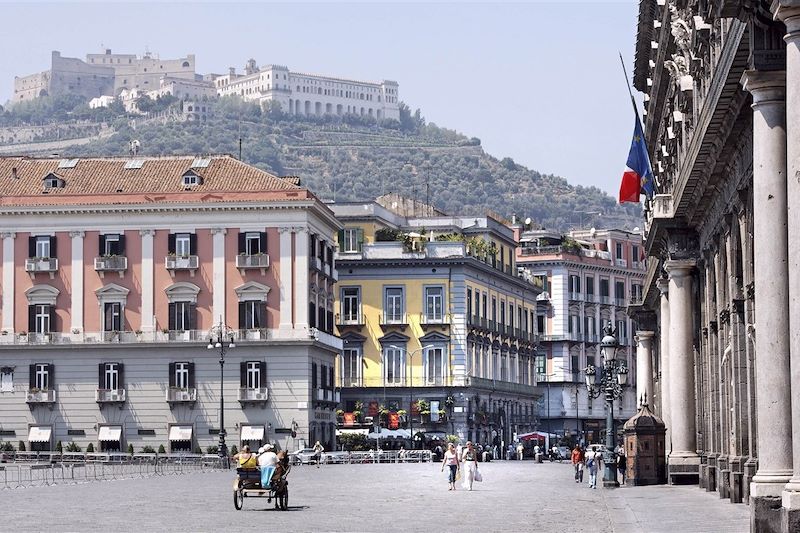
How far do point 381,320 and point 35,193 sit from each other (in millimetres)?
27496

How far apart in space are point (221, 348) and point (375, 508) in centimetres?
4541

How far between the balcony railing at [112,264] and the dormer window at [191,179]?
5.43 metres

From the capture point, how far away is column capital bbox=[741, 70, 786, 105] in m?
26.3

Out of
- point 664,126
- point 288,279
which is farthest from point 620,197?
point 288,279

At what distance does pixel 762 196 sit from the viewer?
2723cm

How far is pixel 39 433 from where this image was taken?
94.6 meters

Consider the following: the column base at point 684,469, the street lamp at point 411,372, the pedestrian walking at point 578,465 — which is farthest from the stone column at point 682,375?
the street lamp at point 411,372

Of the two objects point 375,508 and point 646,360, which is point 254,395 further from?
point 375,508

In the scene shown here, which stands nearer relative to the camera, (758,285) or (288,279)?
(758,285)

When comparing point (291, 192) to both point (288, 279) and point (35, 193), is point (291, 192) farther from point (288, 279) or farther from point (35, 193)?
point (35, 193)

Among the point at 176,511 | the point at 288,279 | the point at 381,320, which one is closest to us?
the point at 176,511

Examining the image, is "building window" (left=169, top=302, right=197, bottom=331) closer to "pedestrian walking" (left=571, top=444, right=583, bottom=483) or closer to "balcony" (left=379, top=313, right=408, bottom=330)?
"balcony" (left=379, top=313, right=408, bottom=330)

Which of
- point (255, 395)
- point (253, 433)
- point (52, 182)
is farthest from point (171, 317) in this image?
point (52, 182)

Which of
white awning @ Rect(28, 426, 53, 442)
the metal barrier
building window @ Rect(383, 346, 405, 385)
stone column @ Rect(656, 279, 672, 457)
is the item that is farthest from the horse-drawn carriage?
building window @ Rect(383, 346, 405, 385)
